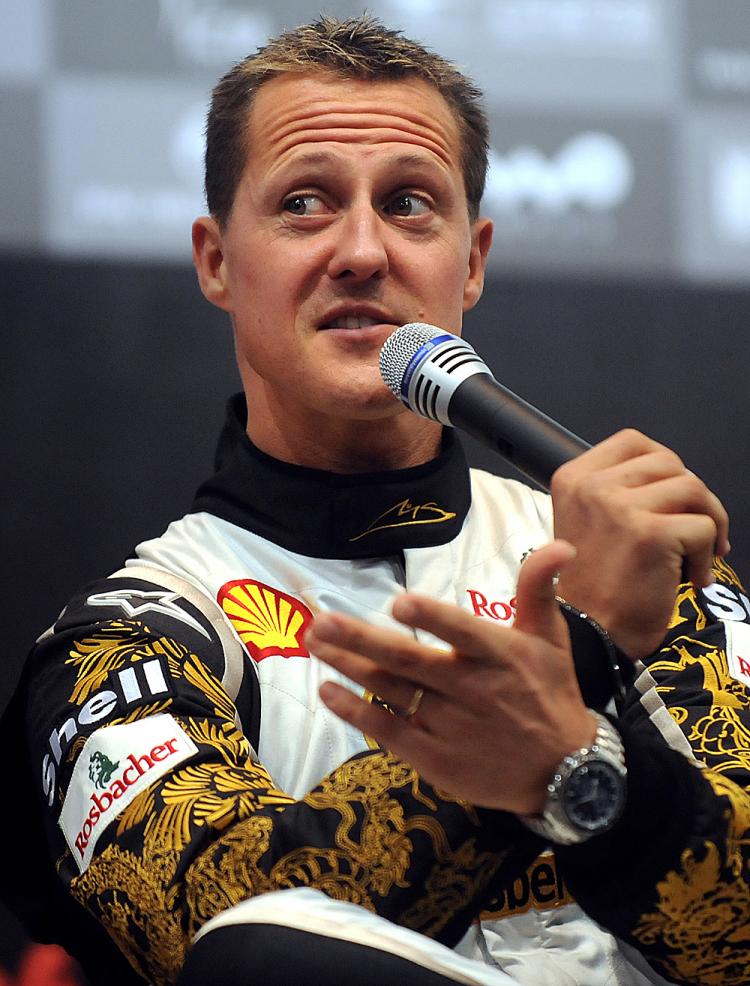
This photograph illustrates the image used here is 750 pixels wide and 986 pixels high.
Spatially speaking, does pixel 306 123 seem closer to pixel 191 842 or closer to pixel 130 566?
pixel 130 566

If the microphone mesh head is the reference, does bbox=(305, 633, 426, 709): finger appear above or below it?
below

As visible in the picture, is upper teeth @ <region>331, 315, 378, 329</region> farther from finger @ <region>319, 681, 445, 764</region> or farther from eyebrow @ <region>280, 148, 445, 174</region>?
finger @ <region>319, 681, 445, 764</region>

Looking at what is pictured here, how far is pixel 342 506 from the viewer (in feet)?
5.21

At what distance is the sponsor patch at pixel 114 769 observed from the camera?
1227mm

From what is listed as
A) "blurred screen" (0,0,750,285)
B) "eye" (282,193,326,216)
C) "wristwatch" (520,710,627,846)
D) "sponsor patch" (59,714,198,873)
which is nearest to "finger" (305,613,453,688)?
"wristwatch" (520,710,627,846)

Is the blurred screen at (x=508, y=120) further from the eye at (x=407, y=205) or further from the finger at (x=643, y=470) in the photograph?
the finger at (x=643, y=470)

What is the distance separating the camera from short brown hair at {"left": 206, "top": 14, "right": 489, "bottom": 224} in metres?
1.71

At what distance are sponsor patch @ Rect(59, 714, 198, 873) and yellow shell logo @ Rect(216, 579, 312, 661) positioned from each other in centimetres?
23

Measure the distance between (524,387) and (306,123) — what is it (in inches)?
34.6

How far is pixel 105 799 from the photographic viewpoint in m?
Answer: 1.24

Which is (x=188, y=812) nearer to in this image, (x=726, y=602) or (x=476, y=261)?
(x=726, y=602)

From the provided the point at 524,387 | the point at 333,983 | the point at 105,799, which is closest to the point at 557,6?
the point at 524,387
